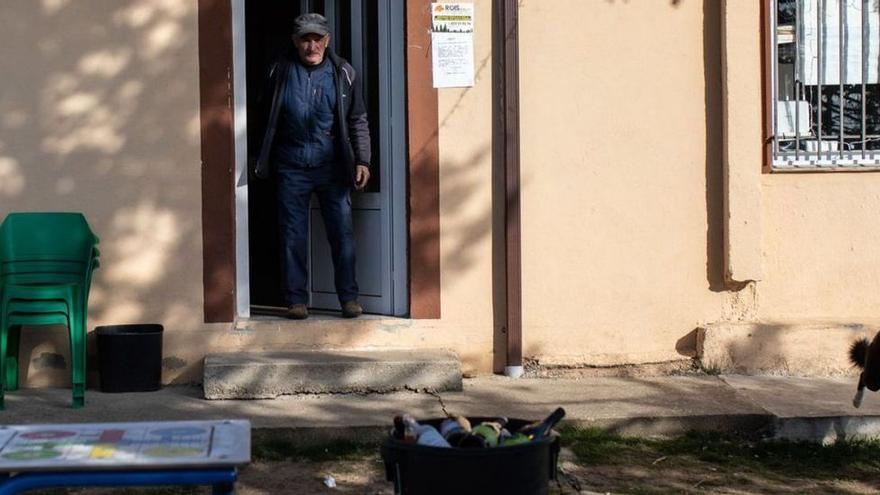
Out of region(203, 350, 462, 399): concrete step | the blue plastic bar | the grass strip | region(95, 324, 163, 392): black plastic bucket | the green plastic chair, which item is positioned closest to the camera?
the blue plastic bar

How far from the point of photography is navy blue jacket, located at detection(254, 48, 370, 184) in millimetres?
8102

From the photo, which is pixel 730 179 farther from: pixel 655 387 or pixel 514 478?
pixel 514 478

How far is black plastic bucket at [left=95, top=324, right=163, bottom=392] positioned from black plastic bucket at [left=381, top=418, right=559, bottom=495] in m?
3.76

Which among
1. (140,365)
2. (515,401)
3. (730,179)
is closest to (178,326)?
(140,365)

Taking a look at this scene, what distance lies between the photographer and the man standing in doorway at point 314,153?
812 cm

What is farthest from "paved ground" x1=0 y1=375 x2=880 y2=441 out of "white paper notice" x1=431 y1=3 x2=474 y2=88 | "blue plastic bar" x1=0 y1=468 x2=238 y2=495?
"blue plastic bar" x1=0 y1=468 x2=238 y2=495

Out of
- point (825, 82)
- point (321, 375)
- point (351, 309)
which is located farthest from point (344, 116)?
point (825, 82)

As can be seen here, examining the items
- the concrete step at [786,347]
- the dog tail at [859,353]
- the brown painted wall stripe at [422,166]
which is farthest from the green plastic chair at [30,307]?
the dog tail at [859,353]

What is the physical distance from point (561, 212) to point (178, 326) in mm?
2454

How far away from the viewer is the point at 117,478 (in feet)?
12.3

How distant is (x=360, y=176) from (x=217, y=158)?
0.89m

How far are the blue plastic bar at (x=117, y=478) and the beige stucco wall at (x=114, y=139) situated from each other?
13.8ft

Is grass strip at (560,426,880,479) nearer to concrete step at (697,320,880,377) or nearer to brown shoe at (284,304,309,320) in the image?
concrete step at (697,320,880,377)

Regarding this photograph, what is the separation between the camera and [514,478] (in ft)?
13.6
